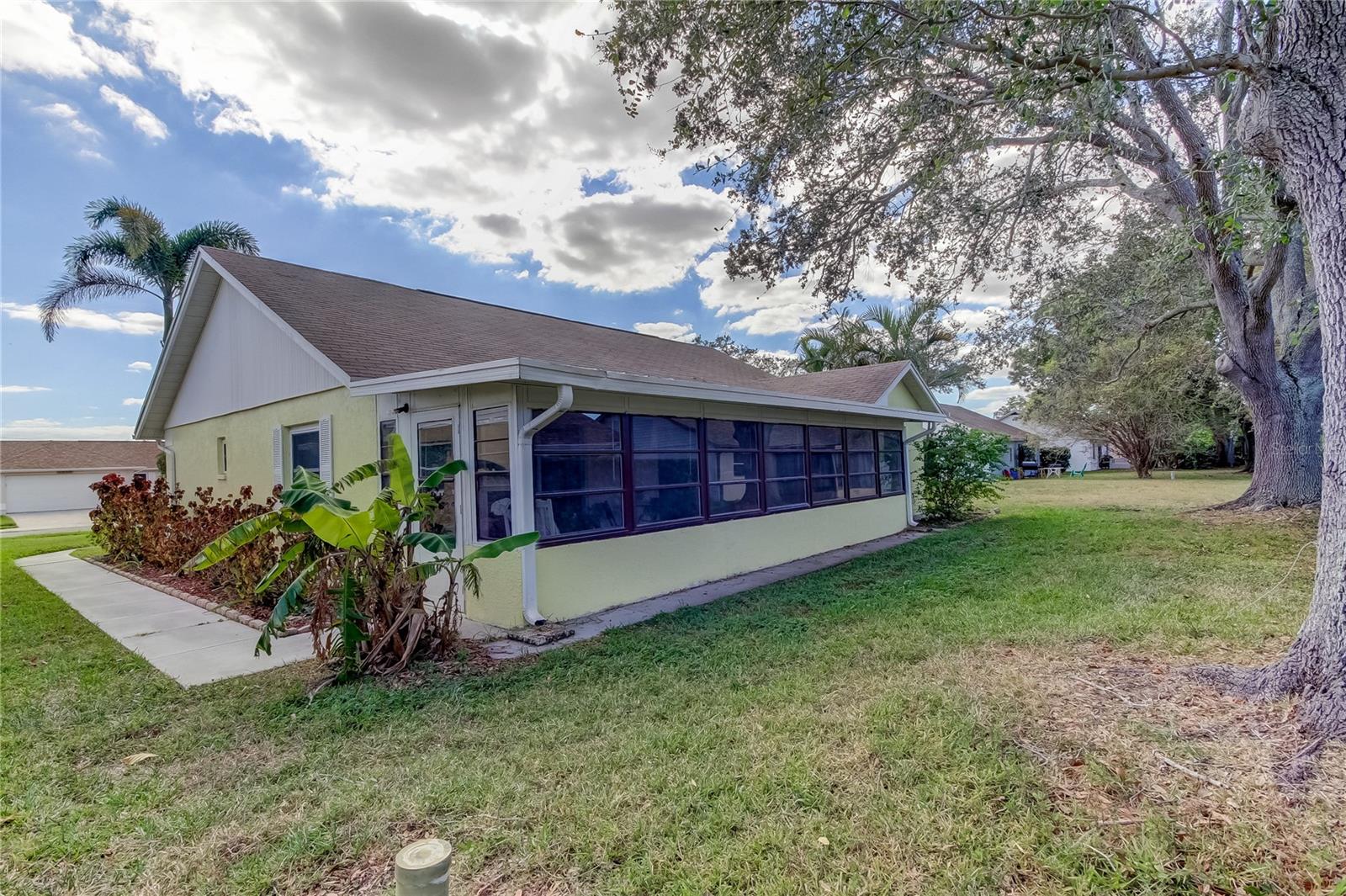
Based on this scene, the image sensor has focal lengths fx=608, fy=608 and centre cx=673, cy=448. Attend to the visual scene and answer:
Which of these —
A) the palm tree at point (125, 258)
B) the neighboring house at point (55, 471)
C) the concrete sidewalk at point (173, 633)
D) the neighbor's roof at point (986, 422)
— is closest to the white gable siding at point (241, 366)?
the concrete sidewalk at point (173, 633)

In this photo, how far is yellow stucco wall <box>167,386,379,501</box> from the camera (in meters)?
7.78

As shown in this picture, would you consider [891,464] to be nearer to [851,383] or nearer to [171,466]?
[851,383]

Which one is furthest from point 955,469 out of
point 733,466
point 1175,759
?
point 1175,759

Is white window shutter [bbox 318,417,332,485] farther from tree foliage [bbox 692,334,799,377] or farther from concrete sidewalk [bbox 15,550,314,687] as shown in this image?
tree foliage [bbox 692,334,799,377]

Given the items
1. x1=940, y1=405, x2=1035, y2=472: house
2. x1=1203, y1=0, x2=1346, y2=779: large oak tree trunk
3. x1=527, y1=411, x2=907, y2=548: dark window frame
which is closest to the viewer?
x1=1203, y1=0, x2=1346, y2=779: large oak tree trunk

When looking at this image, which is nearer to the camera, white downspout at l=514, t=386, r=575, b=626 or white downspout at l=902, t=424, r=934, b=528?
white downspout at l=514, t=386, r=575, b=626

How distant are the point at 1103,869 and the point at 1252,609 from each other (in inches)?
199

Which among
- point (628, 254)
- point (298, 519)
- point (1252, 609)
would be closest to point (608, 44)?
point (298, 519)

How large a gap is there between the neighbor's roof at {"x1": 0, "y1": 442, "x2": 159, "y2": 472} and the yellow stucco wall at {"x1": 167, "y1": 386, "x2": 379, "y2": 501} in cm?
→ 2767

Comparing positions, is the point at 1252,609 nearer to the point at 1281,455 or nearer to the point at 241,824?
the point at 241,824

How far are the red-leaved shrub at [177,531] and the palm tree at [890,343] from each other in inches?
854

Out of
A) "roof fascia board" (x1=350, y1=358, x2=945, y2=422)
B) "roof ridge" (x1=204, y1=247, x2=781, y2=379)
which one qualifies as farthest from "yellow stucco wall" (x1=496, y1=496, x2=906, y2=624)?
"roof ridge" (x1=204, y1=247, x2=781, y2=379)

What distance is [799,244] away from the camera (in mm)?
7676

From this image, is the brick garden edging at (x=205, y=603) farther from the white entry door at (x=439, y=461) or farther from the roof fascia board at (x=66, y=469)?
the roof fascia board at (x=66, y=469)
